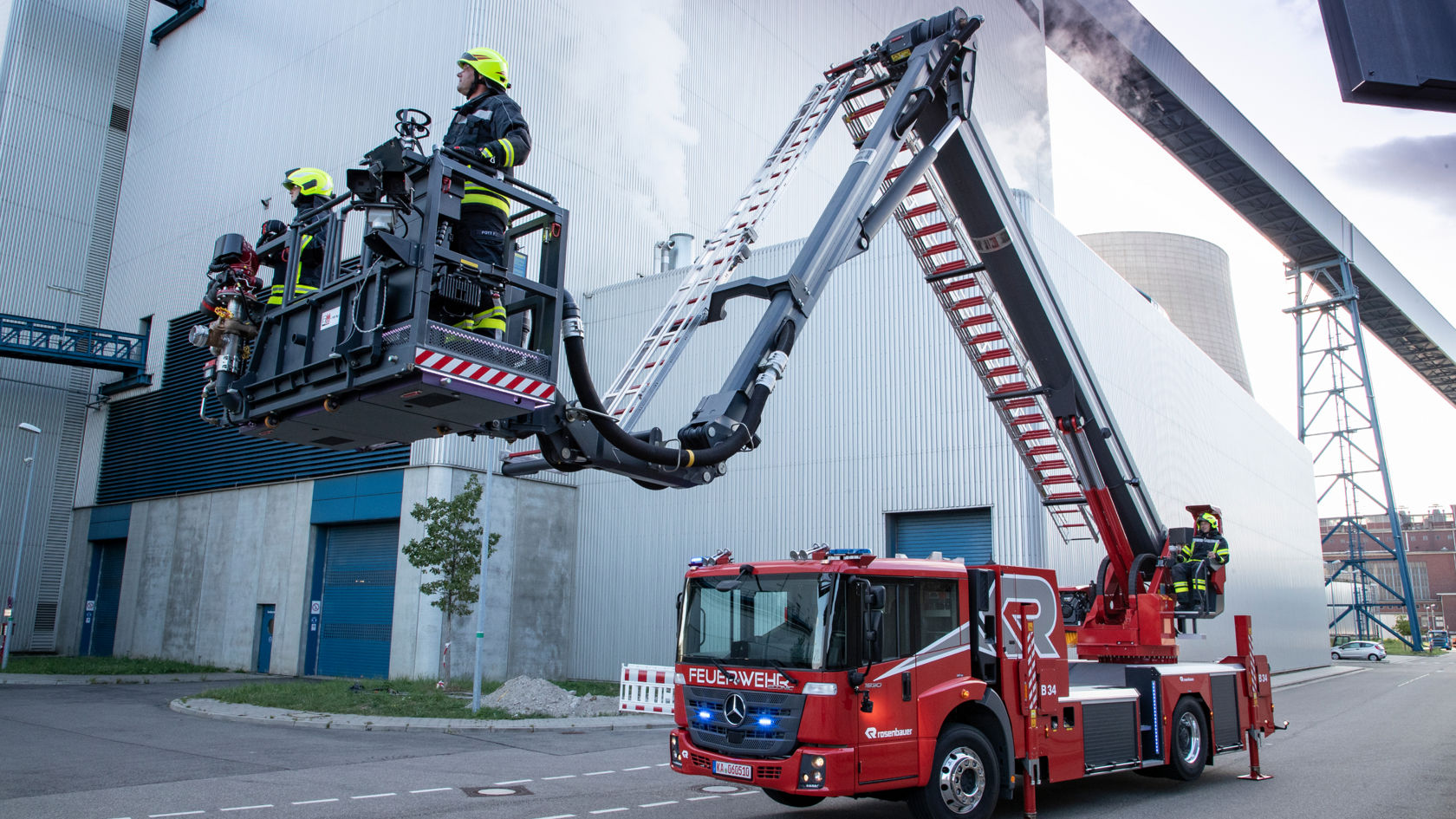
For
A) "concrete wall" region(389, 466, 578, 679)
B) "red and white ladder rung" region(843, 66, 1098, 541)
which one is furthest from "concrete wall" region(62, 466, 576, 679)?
"red and white ladder rung" region(843, 66, 1098, 541)

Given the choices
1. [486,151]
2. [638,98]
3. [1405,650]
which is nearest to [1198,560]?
[486,151]

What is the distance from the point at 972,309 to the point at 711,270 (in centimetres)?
533

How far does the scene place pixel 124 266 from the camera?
125ft

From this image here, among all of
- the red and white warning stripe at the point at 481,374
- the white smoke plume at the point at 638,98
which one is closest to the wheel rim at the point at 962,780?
the red and white warning stripe at the point at 481,374

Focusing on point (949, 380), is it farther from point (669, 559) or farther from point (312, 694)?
point (312, 694)

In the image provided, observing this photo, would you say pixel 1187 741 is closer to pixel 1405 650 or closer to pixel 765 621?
pixel 765 621

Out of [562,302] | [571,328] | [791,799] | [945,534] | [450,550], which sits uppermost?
[562,302]

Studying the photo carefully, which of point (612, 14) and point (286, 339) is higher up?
point (612, 14)

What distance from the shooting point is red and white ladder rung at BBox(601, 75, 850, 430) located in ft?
23.4

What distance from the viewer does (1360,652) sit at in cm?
5584

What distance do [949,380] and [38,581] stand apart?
115 feet

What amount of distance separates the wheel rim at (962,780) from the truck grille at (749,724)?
60.9 inches

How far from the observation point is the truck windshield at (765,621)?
26.7ft

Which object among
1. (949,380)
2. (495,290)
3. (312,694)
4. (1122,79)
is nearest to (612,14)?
(949,380)
